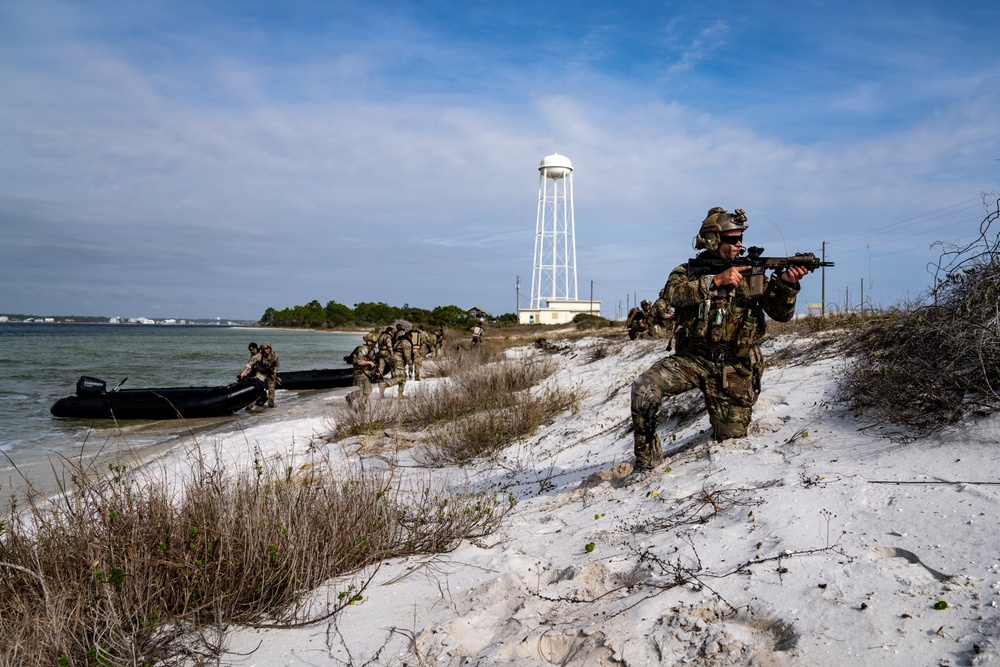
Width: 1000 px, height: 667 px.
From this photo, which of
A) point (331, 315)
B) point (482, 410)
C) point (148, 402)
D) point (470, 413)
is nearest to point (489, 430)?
point (482, 410)

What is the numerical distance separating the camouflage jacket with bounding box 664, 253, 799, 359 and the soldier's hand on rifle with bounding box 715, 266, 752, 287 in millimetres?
63

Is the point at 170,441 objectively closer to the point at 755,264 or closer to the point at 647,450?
the point at 647,450

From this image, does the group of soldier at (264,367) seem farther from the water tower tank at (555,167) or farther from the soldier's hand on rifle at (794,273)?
the water tower tank at (555,167)

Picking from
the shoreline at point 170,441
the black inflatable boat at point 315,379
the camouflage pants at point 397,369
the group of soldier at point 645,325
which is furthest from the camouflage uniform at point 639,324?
the black inflatable boat at point 315,379

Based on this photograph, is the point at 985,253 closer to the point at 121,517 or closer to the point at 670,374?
the point at 670,374

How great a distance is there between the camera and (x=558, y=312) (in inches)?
2093

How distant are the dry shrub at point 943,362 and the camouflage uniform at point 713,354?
79 cm

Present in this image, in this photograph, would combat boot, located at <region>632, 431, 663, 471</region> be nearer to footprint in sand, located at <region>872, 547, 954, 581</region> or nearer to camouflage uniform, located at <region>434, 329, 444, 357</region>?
footprint in sand, located at <region>872, 547, 954, 581</region>

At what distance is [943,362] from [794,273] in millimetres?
1097

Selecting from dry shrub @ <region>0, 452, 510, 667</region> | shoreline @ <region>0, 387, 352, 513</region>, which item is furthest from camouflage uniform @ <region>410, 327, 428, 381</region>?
dry shrub @ <region>0, 452, 510, 667</region>

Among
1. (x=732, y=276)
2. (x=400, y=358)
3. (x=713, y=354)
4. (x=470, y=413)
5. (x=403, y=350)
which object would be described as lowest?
(x=470, y=413)

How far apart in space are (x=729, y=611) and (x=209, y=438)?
1026cm

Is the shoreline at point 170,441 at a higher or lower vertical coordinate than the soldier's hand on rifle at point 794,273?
lower

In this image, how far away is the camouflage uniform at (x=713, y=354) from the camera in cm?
454
